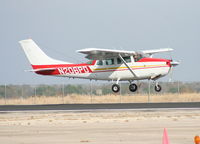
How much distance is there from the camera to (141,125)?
973 inches

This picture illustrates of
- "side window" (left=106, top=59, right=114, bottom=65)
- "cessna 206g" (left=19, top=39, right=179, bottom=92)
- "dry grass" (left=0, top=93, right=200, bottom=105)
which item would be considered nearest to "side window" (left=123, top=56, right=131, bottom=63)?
"cessna 206g" (left=19, top=39, right=179, bottom=92)

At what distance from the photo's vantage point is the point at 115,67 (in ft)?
138

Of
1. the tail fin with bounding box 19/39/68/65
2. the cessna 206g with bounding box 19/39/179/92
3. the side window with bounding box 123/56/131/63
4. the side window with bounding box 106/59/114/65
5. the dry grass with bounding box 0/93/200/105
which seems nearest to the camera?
the cessna 206g with bounding box 19/39/179/92

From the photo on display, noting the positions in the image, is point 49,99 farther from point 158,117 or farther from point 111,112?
point 158,117

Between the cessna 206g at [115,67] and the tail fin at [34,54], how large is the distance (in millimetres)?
627

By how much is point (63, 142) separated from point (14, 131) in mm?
4763

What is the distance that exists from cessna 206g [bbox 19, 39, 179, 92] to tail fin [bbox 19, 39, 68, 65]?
2.06ft

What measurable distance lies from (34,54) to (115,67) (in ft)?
25.6

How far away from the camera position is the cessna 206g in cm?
4100

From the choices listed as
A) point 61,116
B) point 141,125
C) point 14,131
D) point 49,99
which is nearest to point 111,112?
point 61,116

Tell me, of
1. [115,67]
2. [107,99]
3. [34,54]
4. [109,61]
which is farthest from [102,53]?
[107,99]

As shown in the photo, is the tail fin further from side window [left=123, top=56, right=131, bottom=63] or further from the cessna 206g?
Answer: side window [left=123, top=56, right=131, bottom=63]

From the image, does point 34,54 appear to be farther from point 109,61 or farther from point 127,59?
point 127,59

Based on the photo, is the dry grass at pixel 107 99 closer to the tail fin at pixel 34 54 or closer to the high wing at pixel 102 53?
the tail fin at pixel 34 54
